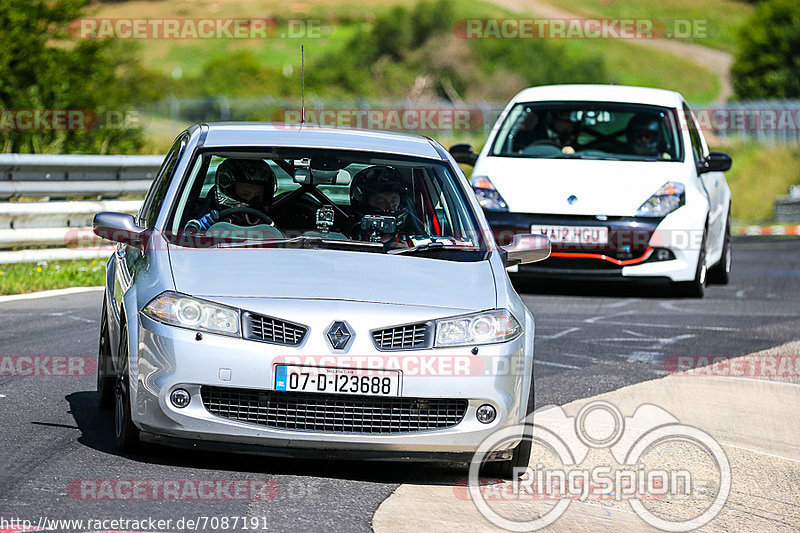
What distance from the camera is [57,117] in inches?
794

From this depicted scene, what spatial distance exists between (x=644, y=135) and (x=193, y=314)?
828 centimetres

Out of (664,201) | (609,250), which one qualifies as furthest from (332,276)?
(664,201)

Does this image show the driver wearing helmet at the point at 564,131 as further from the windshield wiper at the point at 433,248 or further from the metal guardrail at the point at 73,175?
the windshield wiper at the point at 433,248

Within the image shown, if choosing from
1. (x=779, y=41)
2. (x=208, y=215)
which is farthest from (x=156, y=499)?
(x=779, y=41)

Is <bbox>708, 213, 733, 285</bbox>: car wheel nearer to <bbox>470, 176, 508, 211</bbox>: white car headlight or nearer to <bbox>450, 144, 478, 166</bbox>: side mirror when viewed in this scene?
<bbox>450, 144, 478, 166</bbox>: side mirror

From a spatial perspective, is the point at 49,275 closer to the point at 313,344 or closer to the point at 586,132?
the point at 586,132

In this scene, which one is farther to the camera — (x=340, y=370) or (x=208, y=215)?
(x=208, y=215)

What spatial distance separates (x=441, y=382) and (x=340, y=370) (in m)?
0.42

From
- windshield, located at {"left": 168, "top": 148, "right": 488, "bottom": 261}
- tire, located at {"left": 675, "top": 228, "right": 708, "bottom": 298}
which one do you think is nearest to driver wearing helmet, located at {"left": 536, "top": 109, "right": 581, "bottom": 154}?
tire, located at {"left": 675, "top": 228, "right": 708, "bottom": 298}

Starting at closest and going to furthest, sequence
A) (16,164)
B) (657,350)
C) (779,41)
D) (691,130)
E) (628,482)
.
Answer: (628,482)
(657,350)
(16,164)
(691,130)
(779,41)

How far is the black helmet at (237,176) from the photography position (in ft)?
22.8

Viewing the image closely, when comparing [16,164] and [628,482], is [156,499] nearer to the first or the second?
[628,482]

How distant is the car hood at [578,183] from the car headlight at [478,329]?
6.29 meters

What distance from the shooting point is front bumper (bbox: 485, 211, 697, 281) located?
12078mm
